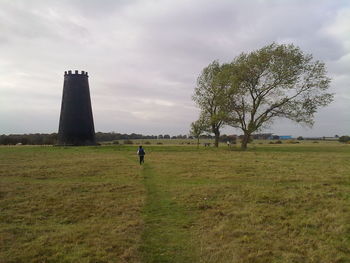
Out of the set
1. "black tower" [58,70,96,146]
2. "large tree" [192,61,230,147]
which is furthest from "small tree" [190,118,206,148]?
"black tower" [58,70,96,146]

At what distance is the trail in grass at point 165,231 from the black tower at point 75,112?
2967 cm

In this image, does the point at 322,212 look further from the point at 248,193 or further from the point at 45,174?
the point at 45,174

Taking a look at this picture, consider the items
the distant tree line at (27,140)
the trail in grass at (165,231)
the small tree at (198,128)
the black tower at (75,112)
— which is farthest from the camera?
the distant tree line at (27,140)

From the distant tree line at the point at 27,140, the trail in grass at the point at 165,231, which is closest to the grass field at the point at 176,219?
the trail in grass at the point at 165,231

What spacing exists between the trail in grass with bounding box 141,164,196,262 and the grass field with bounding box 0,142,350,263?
0.02 m

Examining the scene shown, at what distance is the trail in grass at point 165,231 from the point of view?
6078 mm

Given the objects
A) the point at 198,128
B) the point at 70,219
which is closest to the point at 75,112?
the point at 198,128

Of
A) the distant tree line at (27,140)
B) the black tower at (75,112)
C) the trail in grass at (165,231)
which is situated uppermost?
the black tower at (75,112)

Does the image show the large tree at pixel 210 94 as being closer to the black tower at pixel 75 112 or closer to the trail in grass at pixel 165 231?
the black tower at pixel 75 112

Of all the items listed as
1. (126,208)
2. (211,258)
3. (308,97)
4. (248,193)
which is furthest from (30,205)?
(308,97)

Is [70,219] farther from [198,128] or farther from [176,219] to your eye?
[198,128]

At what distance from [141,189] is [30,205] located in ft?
13.2

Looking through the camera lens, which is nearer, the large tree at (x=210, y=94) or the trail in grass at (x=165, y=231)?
the trail in grass at (x=165, y=231)

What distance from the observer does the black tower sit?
3900cm
